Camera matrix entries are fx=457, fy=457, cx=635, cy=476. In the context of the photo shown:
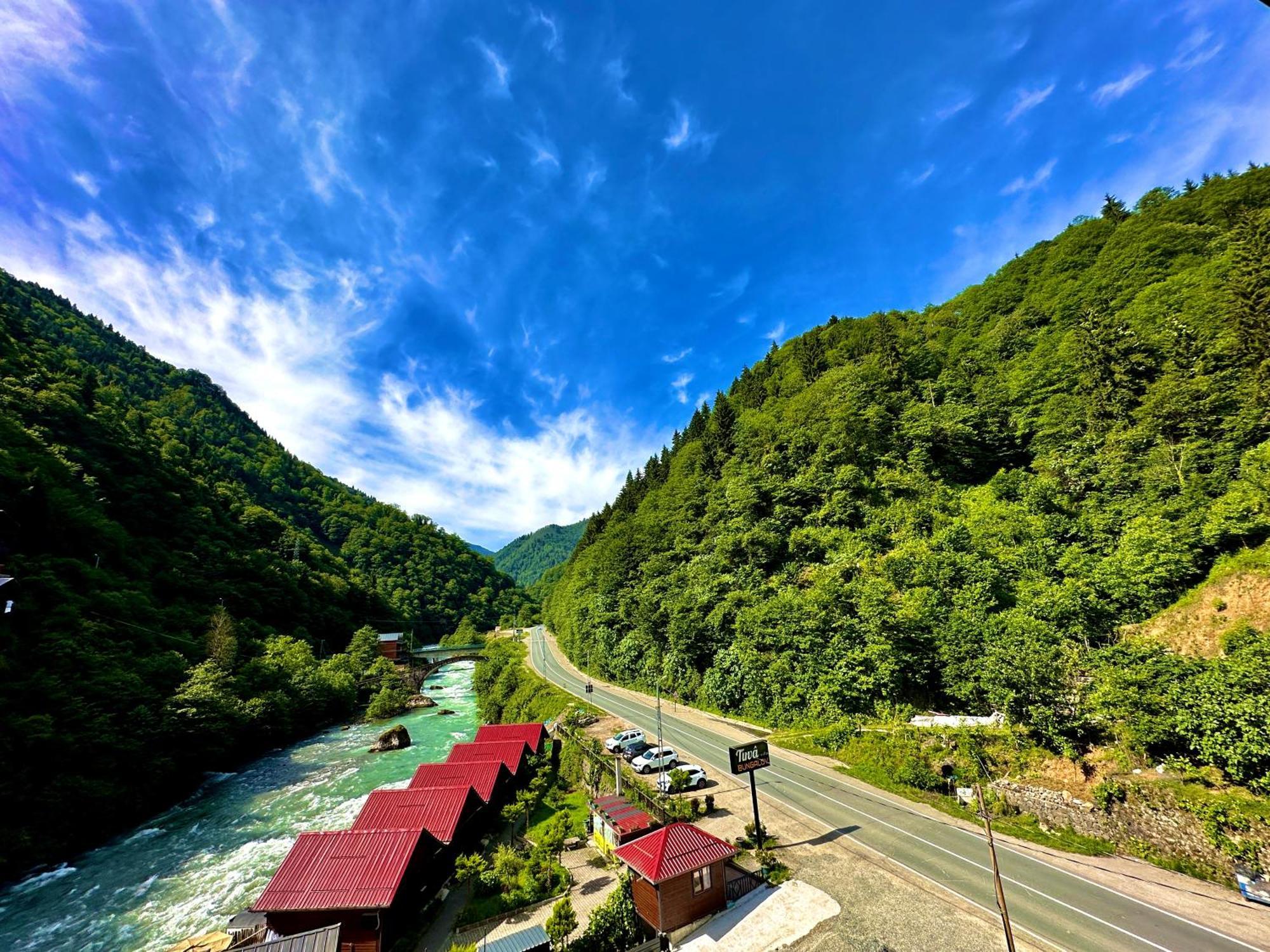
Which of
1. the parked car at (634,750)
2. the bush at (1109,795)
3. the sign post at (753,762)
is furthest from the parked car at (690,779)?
the bush at (1109,795)

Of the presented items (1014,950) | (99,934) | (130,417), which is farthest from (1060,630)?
(130,417)

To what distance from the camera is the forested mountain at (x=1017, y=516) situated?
2372 cm

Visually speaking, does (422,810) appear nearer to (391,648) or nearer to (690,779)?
(690,779)

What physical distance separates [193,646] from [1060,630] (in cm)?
7529

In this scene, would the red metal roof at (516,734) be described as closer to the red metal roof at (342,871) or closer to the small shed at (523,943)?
the red metal roof at (342,871)

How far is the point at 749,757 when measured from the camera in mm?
21703

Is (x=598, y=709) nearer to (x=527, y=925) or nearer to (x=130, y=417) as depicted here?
(x=527, y=925)

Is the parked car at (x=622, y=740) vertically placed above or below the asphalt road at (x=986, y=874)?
below

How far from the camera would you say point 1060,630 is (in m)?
25.7

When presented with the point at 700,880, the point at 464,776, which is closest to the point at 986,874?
the point at 700,880

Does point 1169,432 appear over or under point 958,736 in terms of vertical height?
over

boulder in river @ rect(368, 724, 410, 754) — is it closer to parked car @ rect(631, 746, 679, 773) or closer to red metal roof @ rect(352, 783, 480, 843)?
red metal roof @ rect(352, 783, 480, 843)

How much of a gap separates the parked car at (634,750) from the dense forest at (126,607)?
3543 cm

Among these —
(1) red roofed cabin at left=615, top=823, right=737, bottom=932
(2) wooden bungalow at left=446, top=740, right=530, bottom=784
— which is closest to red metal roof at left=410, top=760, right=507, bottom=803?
(2) wooden bungalow at left=446, top=740, right=530, bottom=784
